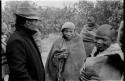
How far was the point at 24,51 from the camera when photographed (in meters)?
3.43

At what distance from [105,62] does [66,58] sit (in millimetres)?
2358

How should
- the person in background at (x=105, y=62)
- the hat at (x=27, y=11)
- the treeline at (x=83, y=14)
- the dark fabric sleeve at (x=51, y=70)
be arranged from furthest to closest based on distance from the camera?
1. the treeline at (x=83, y=14)
2. the dark fabric sleeve at (x=51, y=70)
3. the hat at (x=27, y=11)
4. the person in background at (x=105, y=62)

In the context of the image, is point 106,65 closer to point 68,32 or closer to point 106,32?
point 106,32

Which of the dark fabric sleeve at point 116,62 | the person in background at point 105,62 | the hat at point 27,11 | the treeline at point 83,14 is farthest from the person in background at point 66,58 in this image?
the dark fabric sleeve at point 116,62

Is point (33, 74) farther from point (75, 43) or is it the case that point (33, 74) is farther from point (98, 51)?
point (75, 43)

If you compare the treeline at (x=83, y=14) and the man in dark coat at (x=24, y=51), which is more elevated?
the man in dark coat at (x=24, y=51)

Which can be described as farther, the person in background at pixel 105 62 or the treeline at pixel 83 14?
the treeline at pixel 83 14

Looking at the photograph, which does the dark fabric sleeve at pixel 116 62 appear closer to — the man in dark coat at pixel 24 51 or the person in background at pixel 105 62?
the person in background at pixel 105 62

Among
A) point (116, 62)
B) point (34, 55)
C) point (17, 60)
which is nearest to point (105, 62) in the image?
point (116, 62)

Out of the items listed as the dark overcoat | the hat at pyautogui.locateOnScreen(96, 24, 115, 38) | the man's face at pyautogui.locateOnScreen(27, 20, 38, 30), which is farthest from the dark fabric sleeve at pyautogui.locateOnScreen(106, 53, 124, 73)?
the man's face at pyautogui.locateOnScreen(27, 20, 38, 30)

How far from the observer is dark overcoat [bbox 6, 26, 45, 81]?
132 inches

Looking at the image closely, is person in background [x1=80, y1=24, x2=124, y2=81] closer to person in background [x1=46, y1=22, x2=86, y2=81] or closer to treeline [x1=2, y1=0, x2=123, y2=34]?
person in background [x1=46, y1=22, x2=86, y2=81]

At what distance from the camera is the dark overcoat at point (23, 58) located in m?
3.36

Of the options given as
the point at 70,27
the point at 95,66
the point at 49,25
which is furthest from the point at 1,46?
the point at 49,25
